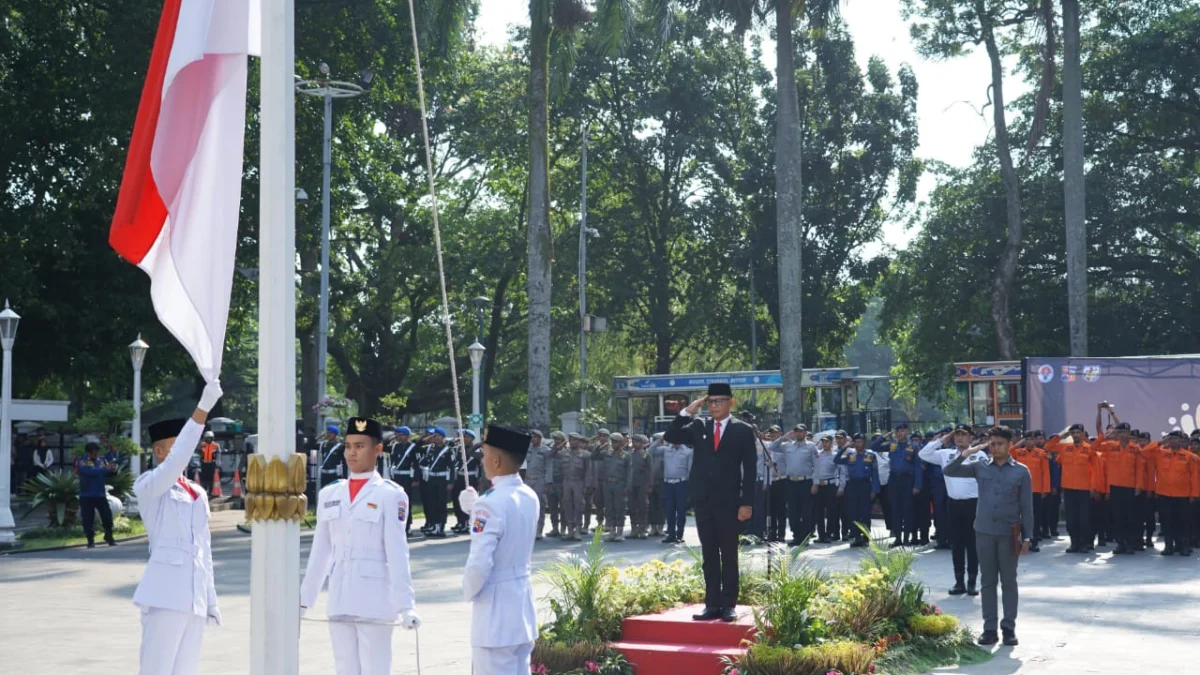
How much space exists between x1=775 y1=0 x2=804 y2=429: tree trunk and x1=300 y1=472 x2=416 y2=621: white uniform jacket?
2216cm

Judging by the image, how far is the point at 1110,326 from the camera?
4091 cm

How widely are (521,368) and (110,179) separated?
23115mm

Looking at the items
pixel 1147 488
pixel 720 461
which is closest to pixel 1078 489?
pixel 1147 488

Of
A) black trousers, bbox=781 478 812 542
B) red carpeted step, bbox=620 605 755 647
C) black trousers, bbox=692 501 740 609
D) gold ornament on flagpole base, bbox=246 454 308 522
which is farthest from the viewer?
black trousers, bbox=781 478 812 542

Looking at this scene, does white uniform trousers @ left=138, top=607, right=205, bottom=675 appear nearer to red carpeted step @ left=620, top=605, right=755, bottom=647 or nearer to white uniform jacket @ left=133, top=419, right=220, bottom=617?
white uniform jacket @ left=133, top=419, right=220, bottom=617

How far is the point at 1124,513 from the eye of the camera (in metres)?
21.0

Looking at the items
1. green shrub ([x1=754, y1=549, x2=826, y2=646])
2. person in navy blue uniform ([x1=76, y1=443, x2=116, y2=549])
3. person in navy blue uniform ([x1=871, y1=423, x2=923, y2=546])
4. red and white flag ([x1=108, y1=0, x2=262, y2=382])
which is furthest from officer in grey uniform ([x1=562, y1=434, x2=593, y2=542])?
red and white flag ([x1=108, y1=0, x2=262, y2=382])

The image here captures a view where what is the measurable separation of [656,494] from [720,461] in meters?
14.1

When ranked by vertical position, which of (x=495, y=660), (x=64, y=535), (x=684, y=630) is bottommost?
(x=64, y=535)

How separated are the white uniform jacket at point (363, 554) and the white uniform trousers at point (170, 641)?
2.59 feet

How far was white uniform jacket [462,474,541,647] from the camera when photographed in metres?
7.01

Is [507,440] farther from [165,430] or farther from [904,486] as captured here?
[904,486]

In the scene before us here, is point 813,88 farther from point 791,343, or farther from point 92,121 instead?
point 92,121

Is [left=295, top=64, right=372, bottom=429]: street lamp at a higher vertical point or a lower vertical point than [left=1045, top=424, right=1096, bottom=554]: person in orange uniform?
higher
